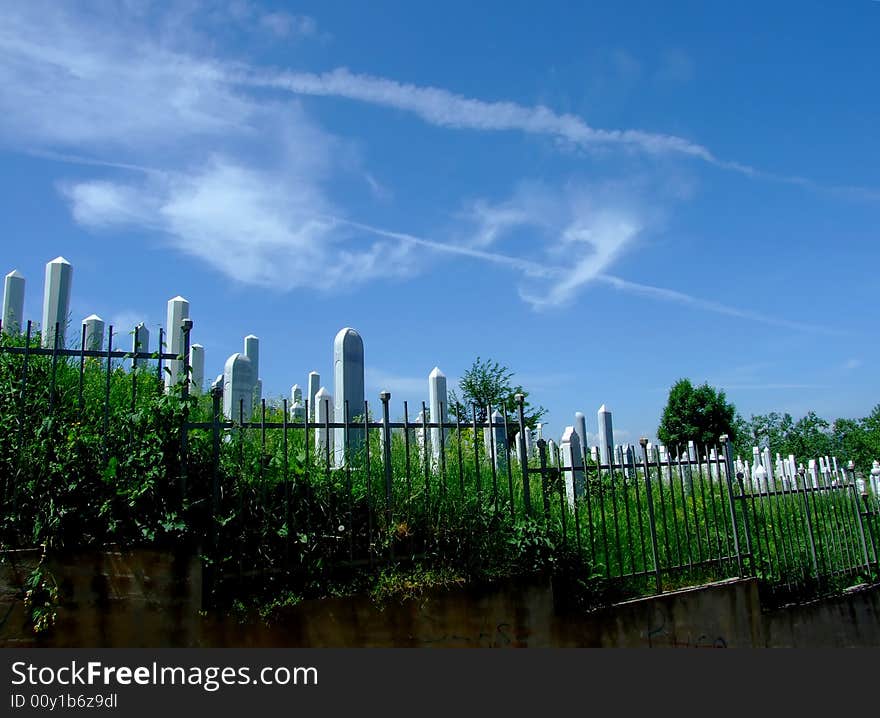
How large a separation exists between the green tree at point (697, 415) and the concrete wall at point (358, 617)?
2630 centimetres

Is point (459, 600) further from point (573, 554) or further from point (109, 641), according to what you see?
point (109, 641)

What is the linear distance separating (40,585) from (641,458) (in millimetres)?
5577

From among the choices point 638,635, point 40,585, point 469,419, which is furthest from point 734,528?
point 40,585

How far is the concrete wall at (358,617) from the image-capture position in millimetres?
4551

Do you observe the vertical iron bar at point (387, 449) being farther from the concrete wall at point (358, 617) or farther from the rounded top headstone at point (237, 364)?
the rounded top headstone at point (237, 364)

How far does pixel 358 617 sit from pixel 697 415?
30071 mm

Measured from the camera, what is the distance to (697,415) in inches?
1266

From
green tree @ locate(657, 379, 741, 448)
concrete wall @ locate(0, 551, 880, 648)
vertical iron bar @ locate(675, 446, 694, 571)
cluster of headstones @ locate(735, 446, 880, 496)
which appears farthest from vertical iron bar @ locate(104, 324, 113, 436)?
green tree @ locate(657, 379, 741, 448)

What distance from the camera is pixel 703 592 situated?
22.1 ft

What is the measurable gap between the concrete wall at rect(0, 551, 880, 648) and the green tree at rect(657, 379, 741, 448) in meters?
26.3

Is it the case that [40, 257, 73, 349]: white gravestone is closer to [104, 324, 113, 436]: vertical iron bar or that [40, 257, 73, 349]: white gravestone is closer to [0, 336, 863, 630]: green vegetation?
[0, 336, 863, 630]: green vegetation

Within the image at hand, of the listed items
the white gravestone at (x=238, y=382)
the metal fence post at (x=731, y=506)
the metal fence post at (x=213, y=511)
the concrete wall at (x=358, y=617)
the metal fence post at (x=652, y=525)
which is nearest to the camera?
the concrete wall at (x=358, y=617)

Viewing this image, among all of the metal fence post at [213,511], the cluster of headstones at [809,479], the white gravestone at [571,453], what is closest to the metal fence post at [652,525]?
the cluster of headstones at [809,479]

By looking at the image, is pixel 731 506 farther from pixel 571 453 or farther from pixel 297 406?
pixel 297 406
